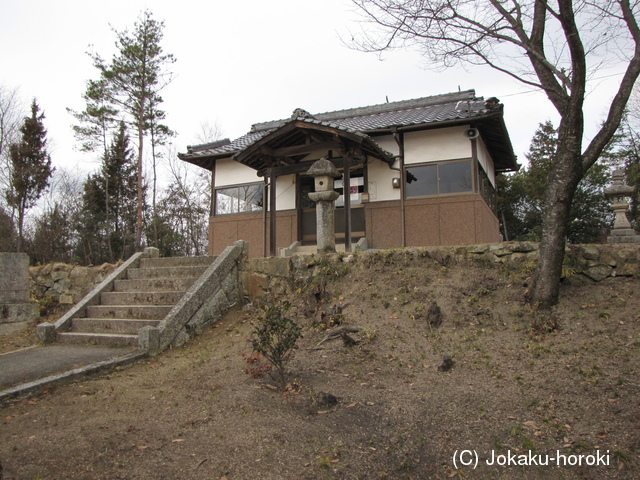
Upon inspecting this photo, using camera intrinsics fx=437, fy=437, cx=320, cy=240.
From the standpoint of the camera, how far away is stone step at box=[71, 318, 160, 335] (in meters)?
6.98

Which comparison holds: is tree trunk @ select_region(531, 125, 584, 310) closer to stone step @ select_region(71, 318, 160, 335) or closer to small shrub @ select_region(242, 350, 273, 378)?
small shrub @ select_region(242, 350, 273, 378)

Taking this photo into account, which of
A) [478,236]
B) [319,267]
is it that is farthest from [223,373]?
[478,236]

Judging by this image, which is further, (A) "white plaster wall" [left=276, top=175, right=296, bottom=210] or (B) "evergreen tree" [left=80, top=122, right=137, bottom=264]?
(B) "evergreen tree" [left=80, top=122, right=137, bottom=264]

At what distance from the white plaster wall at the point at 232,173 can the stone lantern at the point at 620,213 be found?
9.04 metres

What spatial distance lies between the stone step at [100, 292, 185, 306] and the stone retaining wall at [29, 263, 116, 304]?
3.25m

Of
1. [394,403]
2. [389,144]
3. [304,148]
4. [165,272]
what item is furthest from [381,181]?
[394,403]

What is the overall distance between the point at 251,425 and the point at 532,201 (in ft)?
68.8

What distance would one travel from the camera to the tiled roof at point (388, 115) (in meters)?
11.7

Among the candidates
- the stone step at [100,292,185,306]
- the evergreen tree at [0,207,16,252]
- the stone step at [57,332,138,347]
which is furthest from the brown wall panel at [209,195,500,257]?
the evergreen tree at [0,207,16,252]

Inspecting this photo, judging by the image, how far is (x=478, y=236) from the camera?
1066 centimetres

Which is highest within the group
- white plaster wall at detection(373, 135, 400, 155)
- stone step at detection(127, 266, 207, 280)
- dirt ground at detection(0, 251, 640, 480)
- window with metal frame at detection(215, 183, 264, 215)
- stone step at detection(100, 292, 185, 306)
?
white plaster wall at detection(373, 135, 400, 155)

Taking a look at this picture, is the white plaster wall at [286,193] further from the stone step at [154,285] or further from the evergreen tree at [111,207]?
the evergreen tree at [111,207]

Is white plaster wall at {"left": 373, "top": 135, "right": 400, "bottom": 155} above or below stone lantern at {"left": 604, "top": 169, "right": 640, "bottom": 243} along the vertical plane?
above

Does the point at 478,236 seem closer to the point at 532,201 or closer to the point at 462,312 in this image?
Answer: the point at 462,312
